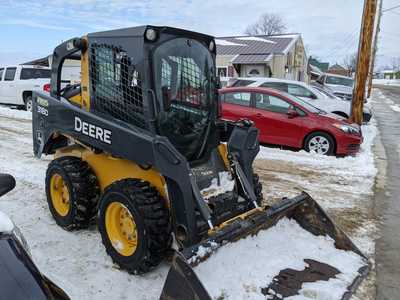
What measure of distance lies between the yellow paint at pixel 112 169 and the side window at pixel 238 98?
18.8ft

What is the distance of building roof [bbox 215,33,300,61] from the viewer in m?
24.0

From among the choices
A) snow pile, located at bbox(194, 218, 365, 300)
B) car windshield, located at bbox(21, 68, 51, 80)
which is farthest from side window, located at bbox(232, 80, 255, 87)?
snow pile, located at bbox(194, 218, 365, 300)

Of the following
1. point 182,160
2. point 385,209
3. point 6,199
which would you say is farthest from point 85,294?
point 385,209

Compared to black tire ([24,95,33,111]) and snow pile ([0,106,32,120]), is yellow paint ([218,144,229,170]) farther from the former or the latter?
black tire ([24,95,33,111])

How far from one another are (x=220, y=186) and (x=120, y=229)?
1.05 m

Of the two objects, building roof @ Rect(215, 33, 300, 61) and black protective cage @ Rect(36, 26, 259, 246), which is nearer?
black protective cage @ Rect(36, 26, 259, 246)

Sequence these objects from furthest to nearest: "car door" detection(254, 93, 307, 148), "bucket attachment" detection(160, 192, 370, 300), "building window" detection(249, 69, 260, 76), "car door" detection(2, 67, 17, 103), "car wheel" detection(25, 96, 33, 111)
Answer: "building window" detection(249, 69, 260, 76) → "car door" detection(2, 67, 17, 103) → "car wheel" detection(25, 96, 33, 111) → "car door" detection(254, 93, 307, 148) → "bucket attachment" detection(160, 192, 370, 300)

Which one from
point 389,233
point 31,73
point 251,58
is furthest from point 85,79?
point 251,58

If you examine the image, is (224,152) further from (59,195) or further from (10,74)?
(10,74)

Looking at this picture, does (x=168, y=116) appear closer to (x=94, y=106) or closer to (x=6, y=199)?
(x=94, y=106)

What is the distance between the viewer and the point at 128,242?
3545 millimetres

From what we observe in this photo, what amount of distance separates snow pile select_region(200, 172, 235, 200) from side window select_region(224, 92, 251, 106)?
580 centimetres

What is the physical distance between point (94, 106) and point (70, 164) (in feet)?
2.43

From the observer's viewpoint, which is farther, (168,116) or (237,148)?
(237,148)
